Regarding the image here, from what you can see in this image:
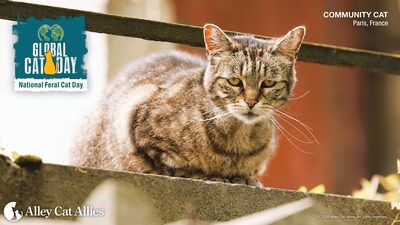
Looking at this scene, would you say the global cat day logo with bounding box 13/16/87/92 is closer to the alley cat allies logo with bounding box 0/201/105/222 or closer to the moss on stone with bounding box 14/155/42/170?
the moss on stone with bounding box 14/155/42/170

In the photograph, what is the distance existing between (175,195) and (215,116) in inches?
36.2


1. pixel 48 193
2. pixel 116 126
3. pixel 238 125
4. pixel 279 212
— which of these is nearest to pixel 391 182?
pixel 238 125

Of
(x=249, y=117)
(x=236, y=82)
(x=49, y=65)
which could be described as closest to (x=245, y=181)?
(x=249, y=117)

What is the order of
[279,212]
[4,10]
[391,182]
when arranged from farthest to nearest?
[391,182], [4,10], [279,212]

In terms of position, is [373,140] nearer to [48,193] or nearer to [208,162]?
[208,162]

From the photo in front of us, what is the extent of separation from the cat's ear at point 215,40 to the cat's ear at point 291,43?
0.80 ft

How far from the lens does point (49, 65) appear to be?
12.2ft

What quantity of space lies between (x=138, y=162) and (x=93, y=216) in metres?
1.77

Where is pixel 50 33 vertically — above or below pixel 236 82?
above

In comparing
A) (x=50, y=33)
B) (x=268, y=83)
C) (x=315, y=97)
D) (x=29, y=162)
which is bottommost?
(x=29, y=162)

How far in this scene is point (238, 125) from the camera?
13.3ft

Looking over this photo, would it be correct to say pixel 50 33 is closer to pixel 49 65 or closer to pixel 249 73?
pixel 49 65

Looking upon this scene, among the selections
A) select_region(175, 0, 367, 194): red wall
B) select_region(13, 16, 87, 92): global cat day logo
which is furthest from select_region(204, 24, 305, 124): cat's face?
select_region(175, 0, 367, 194): red wall

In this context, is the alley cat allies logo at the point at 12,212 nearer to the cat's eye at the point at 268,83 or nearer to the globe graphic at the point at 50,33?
the globe graphic at the point at 50,33
